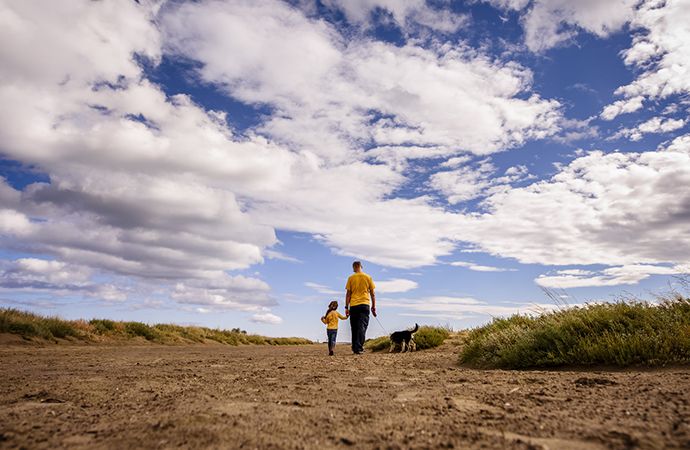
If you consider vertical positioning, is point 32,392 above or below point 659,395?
below

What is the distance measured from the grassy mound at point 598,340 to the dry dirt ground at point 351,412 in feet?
2.44

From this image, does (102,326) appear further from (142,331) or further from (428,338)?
(428,338)

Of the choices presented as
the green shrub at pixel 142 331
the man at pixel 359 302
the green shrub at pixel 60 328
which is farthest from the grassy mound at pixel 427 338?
the green shrub at pixel 60 328

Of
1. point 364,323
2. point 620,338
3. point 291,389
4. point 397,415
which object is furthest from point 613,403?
point 364,323

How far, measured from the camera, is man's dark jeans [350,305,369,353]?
12.5m

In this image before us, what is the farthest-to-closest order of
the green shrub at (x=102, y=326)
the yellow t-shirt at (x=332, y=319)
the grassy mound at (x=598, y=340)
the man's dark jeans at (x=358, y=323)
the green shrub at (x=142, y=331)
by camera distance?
Answer: the green shrub at (x=142, y=331)
the green shrub at (x=102, y=326)
the yellow t-shirt at (x=332, y=319)
the man's dark jeans at (x=358, y=323)
the grassy mound at (x=598, y=340)

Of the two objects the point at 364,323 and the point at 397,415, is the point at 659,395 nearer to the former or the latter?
the point at 397,415

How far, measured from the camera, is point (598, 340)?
7.24 metres

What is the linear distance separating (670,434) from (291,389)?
11.1 ft

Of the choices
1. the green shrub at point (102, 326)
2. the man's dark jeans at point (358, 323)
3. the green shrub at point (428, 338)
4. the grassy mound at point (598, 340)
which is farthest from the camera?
the green shrub at point (102, 326)

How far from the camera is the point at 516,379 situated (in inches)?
218

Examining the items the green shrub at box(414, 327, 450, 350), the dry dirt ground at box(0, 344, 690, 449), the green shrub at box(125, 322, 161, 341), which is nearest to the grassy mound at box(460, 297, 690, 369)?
the dry dirt ground at box(0, 344, 690, 449)

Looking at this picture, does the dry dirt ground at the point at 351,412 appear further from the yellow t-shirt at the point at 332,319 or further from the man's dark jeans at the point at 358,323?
the yellow t-shirt at the point at 332,319

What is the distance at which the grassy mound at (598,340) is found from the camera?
6691mm
